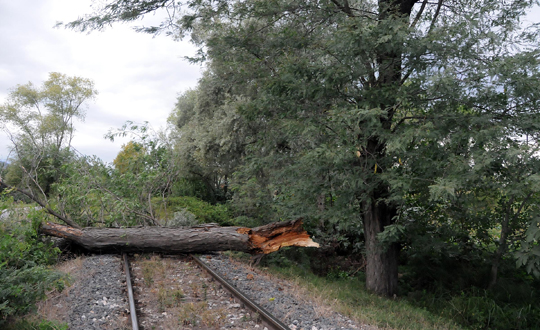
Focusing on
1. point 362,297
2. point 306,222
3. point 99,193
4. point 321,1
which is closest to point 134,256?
point 99,193

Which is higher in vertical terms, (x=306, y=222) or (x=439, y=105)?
(x=439, y=105)

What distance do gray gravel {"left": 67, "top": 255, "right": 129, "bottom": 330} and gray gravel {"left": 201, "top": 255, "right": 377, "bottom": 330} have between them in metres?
2.04

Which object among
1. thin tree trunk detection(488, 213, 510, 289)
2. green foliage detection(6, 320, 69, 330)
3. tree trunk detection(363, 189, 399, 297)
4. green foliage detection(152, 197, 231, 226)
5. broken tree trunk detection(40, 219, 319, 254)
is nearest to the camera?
green foliage detection(6, 320, 69, 330)

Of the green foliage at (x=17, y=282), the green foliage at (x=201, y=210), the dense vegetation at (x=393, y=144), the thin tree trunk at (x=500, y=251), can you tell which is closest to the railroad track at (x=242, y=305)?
the green foliage at (x=17, y=282)

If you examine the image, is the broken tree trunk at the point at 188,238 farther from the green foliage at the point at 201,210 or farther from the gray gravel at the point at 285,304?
the green foliage at the point at 201,210

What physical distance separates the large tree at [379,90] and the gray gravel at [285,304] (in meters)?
2.02

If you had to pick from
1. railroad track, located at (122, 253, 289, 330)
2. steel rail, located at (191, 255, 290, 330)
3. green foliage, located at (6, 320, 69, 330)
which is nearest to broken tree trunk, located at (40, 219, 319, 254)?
railroad track, located at (122, 253, 289, 330)

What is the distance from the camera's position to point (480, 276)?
885 cm

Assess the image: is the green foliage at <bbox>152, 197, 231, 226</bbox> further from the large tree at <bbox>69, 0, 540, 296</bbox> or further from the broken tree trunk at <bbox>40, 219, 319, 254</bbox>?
the large tree at <bbox>69, 0, 540, 296</bbox>

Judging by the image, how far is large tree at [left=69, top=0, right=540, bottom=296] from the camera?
588 centimetres

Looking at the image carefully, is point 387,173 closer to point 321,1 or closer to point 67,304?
point 321,1

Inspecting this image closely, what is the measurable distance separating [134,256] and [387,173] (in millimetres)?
6803

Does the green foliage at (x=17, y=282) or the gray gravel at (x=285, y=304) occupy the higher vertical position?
the green foliage at (x=17, y=282)

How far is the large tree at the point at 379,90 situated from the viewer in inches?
231
